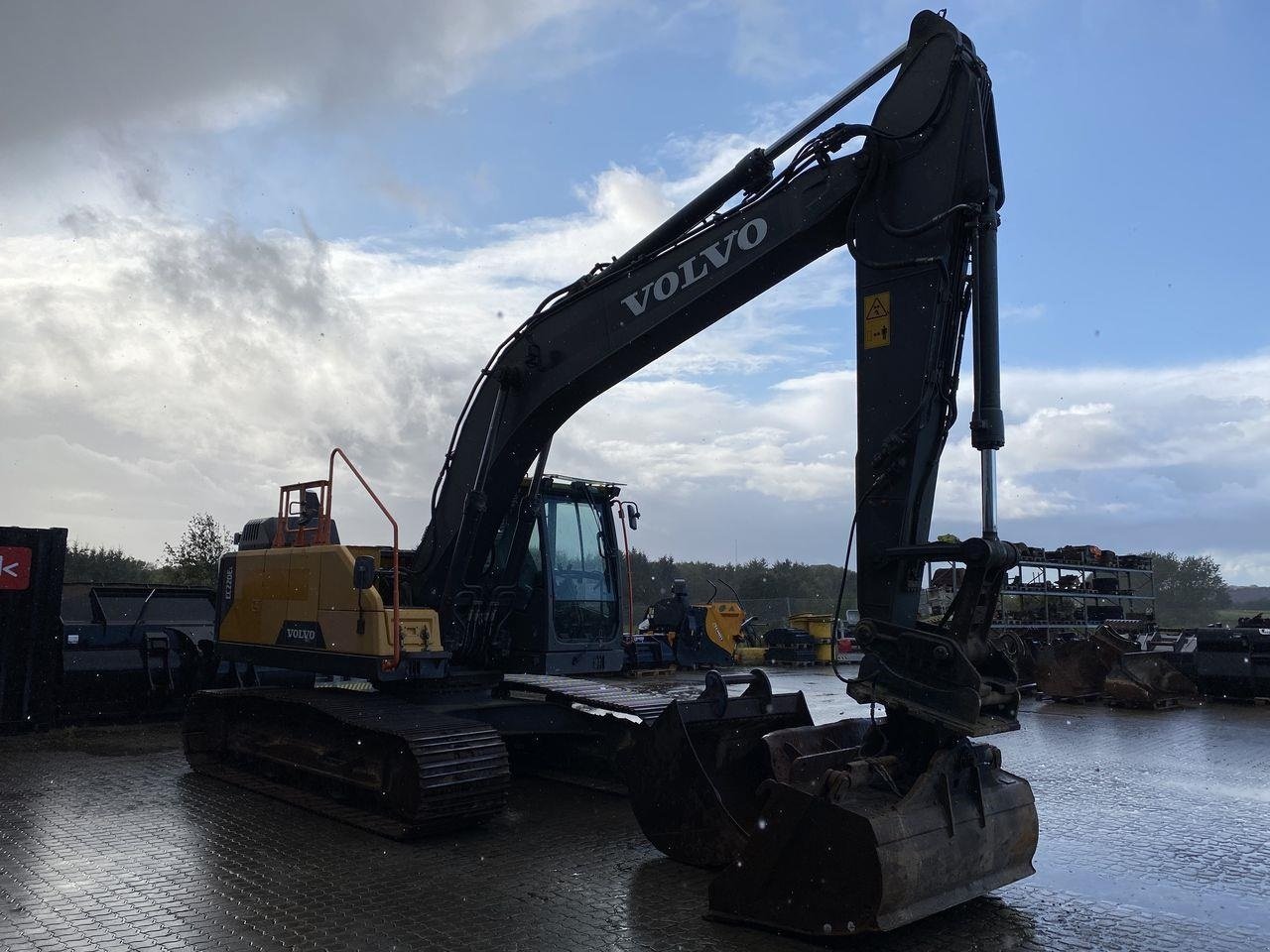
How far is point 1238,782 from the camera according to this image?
350 inches

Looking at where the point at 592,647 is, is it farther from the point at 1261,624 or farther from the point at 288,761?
the point at 1261,624

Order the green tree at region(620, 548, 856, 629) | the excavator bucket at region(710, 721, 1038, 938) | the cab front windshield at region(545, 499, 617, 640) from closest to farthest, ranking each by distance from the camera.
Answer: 1. the excavator bucket at region(710, 721, 1038, 938)
2. the cab front windshield at region(545, 499, 617, 640)
3. the green tree at region(620, 548, 856, 629)

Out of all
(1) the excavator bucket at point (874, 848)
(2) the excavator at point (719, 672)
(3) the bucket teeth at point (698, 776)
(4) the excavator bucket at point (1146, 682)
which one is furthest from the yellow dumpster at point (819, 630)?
(1) the excavator bucket at point (874, 848)

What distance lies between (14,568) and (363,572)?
6.13 meters

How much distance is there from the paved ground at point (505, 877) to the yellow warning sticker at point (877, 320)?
3025mm

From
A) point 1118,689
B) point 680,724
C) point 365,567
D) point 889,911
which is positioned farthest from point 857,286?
point 1118,689

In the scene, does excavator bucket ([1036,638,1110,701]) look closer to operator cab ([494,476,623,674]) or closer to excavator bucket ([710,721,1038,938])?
operator cab ([494,476,623,674])

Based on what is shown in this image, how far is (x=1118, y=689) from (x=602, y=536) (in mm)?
9595

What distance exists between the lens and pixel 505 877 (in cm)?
581

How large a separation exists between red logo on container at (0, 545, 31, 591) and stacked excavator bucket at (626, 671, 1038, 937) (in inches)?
335

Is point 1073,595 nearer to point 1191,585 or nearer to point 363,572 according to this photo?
point 363,572

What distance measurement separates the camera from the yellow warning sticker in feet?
18.8

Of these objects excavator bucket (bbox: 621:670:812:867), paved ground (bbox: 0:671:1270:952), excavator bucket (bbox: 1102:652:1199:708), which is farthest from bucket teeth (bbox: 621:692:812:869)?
excavator bucket (bbox: 1102:652:1199:708)

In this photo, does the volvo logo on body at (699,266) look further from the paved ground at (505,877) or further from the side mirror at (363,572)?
the paved ground at (505,877)
